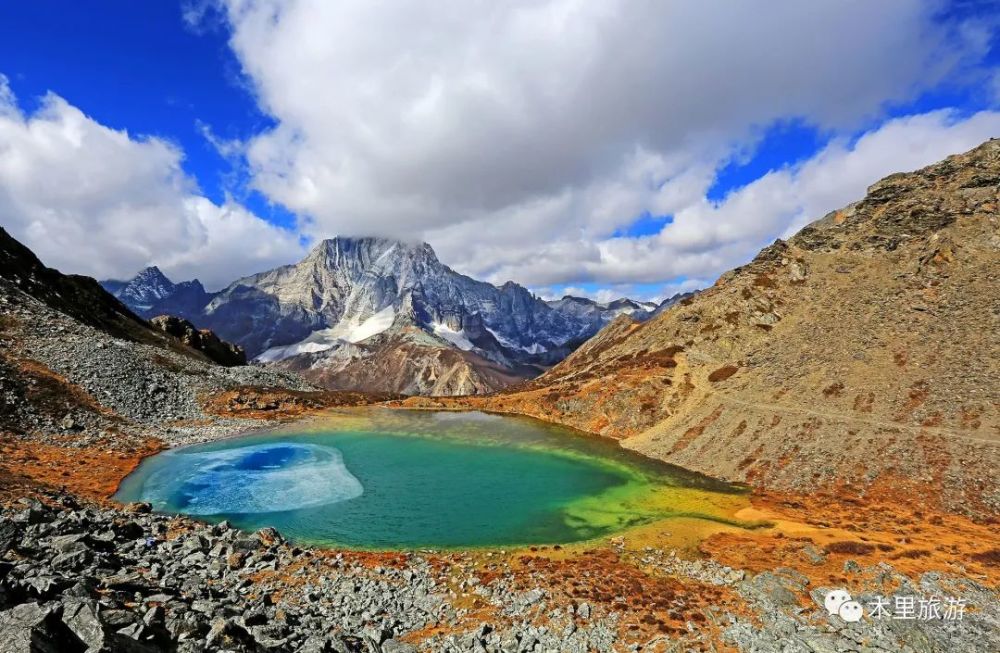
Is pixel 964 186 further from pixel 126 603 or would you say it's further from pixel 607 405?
pixel 126 603

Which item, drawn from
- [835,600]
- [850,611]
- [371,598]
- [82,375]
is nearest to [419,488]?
[371,598]

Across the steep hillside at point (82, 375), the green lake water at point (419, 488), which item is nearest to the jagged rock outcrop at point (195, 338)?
the steep hillside at point (82, 375)

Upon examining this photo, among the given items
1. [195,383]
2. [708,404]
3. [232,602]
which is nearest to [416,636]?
[232,602]

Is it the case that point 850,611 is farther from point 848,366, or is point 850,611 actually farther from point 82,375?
point 82,375

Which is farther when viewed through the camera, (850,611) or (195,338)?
(195,338)

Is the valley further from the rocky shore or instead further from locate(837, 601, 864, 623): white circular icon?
locate(837, 601, 864, 623): white circular icon
